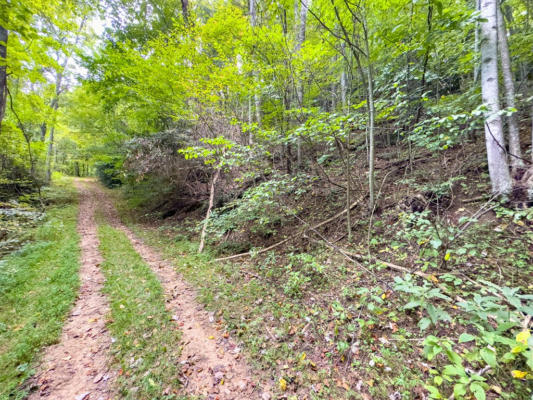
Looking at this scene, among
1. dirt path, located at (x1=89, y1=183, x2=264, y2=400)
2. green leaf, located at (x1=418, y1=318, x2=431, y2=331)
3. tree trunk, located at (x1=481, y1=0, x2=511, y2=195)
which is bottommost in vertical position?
dirt path, located at (x1=89, y1=183, x2=264, y2=400)

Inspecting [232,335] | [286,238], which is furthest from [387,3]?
[232,335]

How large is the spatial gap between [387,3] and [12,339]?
8850mm

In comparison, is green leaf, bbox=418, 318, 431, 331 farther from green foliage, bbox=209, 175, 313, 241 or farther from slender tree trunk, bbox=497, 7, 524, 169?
slender tree trunk, bbox=497, 7, 524, 169

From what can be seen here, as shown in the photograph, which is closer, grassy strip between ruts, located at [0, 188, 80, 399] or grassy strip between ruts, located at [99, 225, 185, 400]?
grassy strip between ruts, located at [99, 225, 185, 400]

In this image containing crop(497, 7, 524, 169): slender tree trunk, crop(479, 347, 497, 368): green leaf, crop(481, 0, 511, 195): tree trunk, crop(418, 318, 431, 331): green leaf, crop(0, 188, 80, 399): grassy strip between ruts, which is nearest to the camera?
crop(479, 347, 497, 368): green leaf

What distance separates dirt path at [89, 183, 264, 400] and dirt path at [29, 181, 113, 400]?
0.92 metres

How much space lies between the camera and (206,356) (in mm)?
2805

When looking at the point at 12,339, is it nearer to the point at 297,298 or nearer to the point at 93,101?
the point at 297,298

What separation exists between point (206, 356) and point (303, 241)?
3309 mm

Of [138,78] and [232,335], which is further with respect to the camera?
[138,78]

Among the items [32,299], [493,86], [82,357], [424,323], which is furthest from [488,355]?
[32,299]

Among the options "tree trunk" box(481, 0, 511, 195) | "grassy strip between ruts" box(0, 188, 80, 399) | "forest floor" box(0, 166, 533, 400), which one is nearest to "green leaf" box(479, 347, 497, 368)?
"forest floor" box(0, 166, 533, 400)

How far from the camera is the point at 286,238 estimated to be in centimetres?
570

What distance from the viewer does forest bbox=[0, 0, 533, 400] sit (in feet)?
7.77
